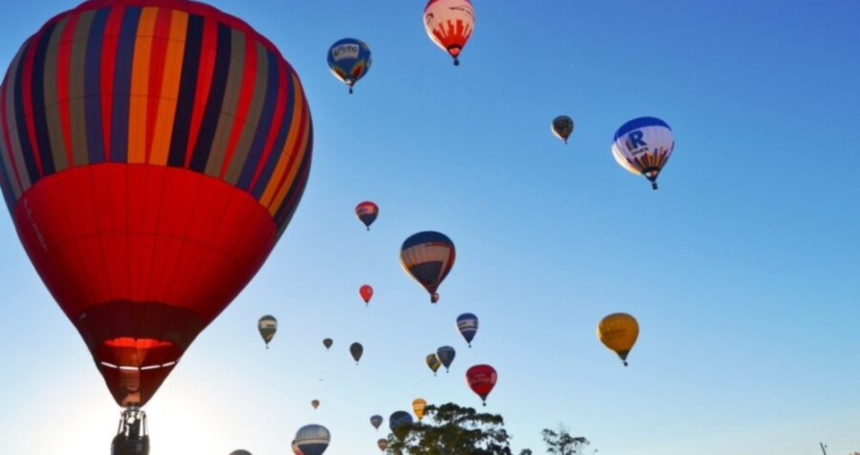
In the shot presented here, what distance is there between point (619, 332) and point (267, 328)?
19.6 metres

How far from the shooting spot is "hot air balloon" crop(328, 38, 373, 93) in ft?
109

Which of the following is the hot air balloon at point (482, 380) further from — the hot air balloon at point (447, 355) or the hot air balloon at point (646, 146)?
the hot air balloon at point (646, 146)

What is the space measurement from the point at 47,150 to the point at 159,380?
505cm

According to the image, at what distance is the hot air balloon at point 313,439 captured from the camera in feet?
164

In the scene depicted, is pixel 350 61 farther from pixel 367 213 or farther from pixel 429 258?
pixel 367 213

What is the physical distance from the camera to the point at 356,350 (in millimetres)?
50125

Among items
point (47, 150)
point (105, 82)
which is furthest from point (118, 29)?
point (47, 150)

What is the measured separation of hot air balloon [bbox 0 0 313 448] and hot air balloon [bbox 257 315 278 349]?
90.9ft

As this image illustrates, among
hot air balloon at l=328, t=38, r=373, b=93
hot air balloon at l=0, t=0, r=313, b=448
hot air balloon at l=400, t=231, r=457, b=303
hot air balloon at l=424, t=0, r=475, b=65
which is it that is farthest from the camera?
hot air balloon at l=400, t=231, r=457, b=303

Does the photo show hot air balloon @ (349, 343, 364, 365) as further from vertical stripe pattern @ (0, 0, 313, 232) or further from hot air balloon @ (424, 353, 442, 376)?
vertical stripe pattern @ (0, 0, 313, 232)

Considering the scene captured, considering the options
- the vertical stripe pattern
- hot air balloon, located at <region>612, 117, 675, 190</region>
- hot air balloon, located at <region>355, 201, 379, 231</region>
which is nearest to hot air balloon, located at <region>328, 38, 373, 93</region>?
hot air balloon, located at <region>355, 201, 379, 231</region>

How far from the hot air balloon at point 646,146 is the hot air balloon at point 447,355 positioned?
20.9m

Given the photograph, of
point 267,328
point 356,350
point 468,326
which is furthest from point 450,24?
point 356,350

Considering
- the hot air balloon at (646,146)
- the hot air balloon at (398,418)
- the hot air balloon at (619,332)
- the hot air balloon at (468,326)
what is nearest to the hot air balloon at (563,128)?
the hot air balloon at (646,146)
